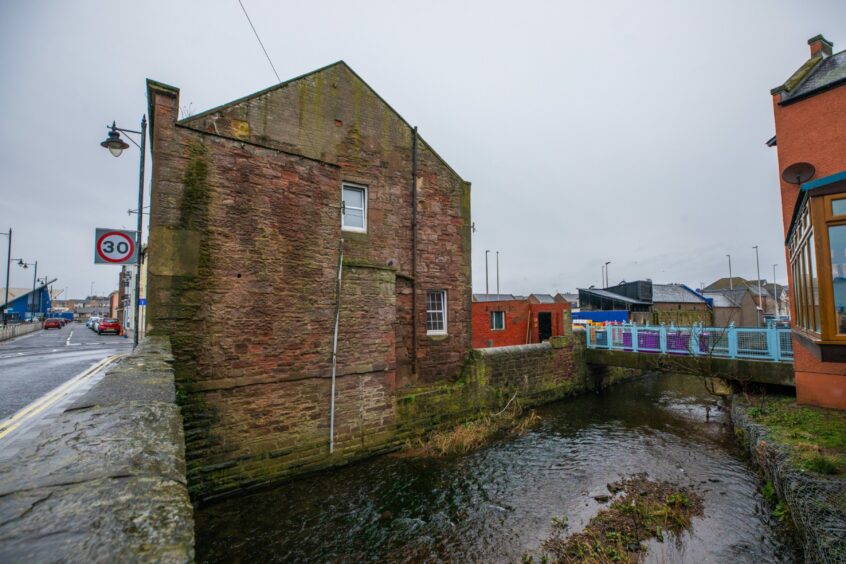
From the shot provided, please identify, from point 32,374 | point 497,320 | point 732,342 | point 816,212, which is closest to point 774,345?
point 732,342

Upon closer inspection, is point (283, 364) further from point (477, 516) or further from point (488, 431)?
point (488, 431)

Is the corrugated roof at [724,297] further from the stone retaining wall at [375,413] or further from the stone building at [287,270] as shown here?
the stone building at [287,270]

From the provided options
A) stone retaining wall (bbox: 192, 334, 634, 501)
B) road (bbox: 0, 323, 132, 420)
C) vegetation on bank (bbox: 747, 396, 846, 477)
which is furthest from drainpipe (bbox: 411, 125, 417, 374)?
road (bbox: 0, 323, 132, 420)

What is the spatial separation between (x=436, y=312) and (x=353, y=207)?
4043 mm

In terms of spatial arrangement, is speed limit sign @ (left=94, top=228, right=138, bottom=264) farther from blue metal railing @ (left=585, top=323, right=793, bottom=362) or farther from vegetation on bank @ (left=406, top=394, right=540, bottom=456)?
blue metal railing @ (left=585, top=323, right=793, bottom=362)

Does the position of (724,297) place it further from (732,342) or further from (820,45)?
(820,45)

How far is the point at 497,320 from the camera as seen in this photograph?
22.4m

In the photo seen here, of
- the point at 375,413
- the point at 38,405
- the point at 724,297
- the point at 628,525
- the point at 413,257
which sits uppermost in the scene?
the point at 724,297

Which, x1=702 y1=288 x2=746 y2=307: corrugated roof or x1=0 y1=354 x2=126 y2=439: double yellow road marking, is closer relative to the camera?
x1=0 y1=354 x2=126 y2=439: double yellow road marking

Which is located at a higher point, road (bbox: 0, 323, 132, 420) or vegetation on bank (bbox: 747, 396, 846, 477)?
road (bbox: 0, 323, 132, 420)

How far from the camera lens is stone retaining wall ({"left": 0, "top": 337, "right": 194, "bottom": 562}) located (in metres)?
1.39

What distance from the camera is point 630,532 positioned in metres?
6.16

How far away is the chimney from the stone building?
38.1 ft

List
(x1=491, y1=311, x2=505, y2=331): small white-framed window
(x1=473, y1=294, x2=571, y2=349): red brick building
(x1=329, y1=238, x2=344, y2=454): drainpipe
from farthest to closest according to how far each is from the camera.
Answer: (x1=491, y1=311, x2=505, y2=331): small white-framed window
(x1=473, y1=294, x2=571, y2=349): red brick building
(x1=329, y1=238, x2=344, y2=454): drainpipe
